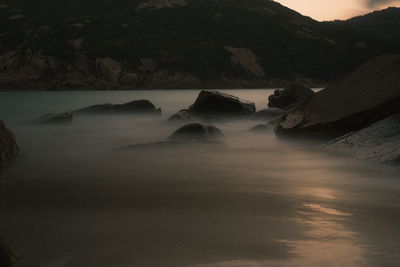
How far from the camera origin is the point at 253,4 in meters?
107

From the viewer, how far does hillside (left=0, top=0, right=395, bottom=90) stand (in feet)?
217

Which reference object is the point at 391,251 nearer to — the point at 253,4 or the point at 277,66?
the point at 277,66

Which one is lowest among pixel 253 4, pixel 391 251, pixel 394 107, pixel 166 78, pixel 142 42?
pixel 391 251

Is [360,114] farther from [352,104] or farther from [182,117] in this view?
[182,117]

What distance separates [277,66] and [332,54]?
10.8 meters

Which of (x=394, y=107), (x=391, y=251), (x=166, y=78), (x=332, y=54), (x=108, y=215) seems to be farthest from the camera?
(x=332, y=54)

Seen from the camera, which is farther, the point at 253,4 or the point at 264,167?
the point at 253,4

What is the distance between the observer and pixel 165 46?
74062 mm

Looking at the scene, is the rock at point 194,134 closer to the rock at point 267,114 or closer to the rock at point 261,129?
the rock at point 261,129

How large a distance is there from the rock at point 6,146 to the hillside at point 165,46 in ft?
190

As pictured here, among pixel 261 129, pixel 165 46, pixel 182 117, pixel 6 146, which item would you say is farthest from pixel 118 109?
pixel 165 46

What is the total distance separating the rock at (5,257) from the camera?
3102 millimetres

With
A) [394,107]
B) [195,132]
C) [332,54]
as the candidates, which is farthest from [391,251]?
[332,54]

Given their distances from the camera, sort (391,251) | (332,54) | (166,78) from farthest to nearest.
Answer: (332,54), (166,78), (391,251)
